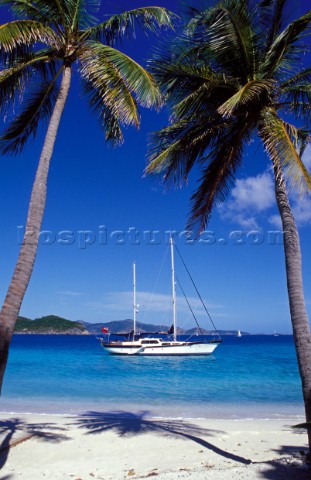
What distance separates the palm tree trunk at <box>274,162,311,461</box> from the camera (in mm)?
6348

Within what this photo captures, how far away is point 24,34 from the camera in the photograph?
762cm

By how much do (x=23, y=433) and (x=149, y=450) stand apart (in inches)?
127

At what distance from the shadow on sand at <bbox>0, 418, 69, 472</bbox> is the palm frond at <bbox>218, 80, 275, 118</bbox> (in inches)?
295

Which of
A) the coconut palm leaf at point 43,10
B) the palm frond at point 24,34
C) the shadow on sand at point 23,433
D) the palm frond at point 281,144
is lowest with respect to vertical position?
the shadow on sand at point 23,433

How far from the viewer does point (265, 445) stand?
9.36 meters

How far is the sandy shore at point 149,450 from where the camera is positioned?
673 cm

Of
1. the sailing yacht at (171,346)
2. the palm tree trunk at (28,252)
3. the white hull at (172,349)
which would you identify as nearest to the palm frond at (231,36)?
the palm tree trunk at (28,252)

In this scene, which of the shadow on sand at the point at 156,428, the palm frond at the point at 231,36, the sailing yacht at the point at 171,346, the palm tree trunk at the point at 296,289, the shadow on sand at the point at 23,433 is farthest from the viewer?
the sailing yacht at the point at 171,346

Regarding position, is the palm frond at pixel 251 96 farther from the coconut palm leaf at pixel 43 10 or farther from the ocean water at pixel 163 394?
the ocean water at pixel 163 394

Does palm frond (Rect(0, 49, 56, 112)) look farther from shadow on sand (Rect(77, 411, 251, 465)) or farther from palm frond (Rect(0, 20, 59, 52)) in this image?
shadow on sand (Rect(77, 411, 251, 465))

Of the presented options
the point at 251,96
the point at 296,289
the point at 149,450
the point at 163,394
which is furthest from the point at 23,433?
the point at 163,394

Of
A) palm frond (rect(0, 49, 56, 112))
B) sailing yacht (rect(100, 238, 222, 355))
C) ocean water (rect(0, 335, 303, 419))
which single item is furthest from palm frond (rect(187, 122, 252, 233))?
sailing yacht (rect(100, 238, 222, 355))

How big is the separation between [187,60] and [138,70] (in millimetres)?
1066

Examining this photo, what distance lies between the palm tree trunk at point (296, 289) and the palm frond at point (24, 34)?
4.89m
